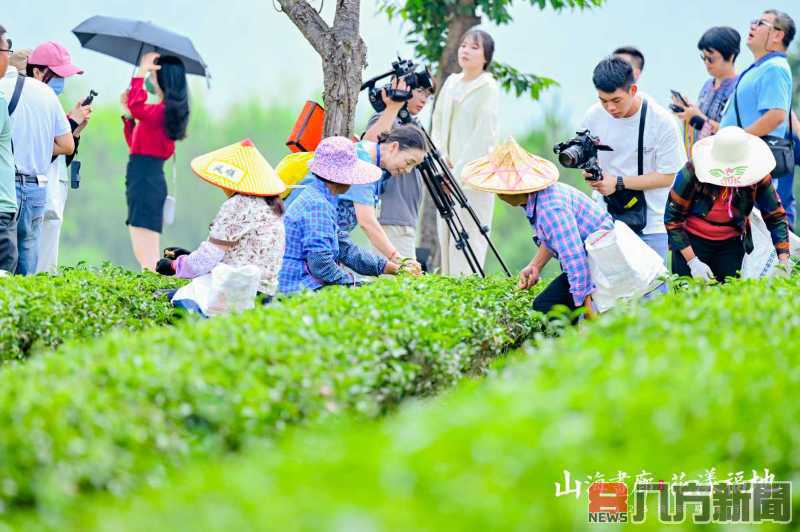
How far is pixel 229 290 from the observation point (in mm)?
6648

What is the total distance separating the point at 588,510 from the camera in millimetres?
2943

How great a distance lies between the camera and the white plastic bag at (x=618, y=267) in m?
6.81

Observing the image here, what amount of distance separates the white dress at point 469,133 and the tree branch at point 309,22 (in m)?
1.33

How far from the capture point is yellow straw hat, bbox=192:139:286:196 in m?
6.89

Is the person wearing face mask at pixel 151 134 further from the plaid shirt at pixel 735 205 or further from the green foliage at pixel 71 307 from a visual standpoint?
the plaid shirt at pixel 735 205

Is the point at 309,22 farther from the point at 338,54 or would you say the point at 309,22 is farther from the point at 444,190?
the point at 444,190

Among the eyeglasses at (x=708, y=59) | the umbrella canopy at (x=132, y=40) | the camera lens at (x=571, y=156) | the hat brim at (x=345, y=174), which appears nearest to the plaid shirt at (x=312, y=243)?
the hat brim at (x=345, y=174)

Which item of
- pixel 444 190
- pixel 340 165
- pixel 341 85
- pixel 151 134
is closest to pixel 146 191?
pixel 151 134

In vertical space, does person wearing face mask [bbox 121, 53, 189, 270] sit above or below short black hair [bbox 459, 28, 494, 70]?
below

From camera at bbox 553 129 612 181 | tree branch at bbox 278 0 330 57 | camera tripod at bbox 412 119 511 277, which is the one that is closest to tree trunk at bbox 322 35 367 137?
tree branch at bbox 278 0 330 57

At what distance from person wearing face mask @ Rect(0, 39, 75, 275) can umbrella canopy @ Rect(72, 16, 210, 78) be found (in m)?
2.99

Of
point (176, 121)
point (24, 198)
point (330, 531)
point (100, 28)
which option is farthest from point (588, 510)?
point (100, 28)

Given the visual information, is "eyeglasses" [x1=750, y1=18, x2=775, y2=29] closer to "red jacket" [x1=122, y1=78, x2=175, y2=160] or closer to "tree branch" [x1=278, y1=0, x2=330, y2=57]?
"tree branch" [x1=278, y1=0, x2=330, y2=57]

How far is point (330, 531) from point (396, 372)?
2848 millimetres
